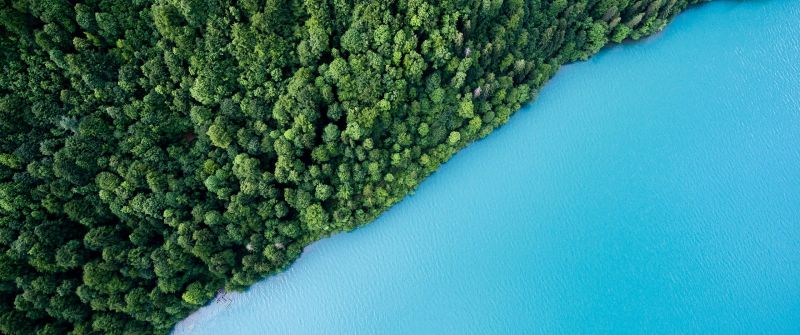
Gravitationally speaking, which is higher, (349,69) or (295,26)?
(295,26)

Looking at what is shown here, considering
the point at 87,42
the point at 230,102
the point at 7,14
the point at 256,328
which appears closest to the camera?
the point at 7,14

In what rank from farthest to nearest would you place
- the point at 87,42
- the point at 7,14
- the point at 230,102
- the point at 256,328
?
the point at 256,328 → the point at 230,102 → the point at 87,42 → the point at 7,14

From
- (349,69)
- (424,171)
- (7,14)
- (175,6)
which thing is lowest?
(424,171)

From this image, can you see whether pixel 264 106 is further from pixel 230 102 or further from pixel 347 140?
pixel 347 140

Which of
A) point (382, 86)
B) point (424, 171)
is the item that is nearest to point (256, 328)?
point (424, 171)

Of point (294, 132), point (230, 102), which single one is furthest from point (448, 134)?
point (230, 102)

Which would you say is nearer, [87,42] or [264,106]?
[87,42]
